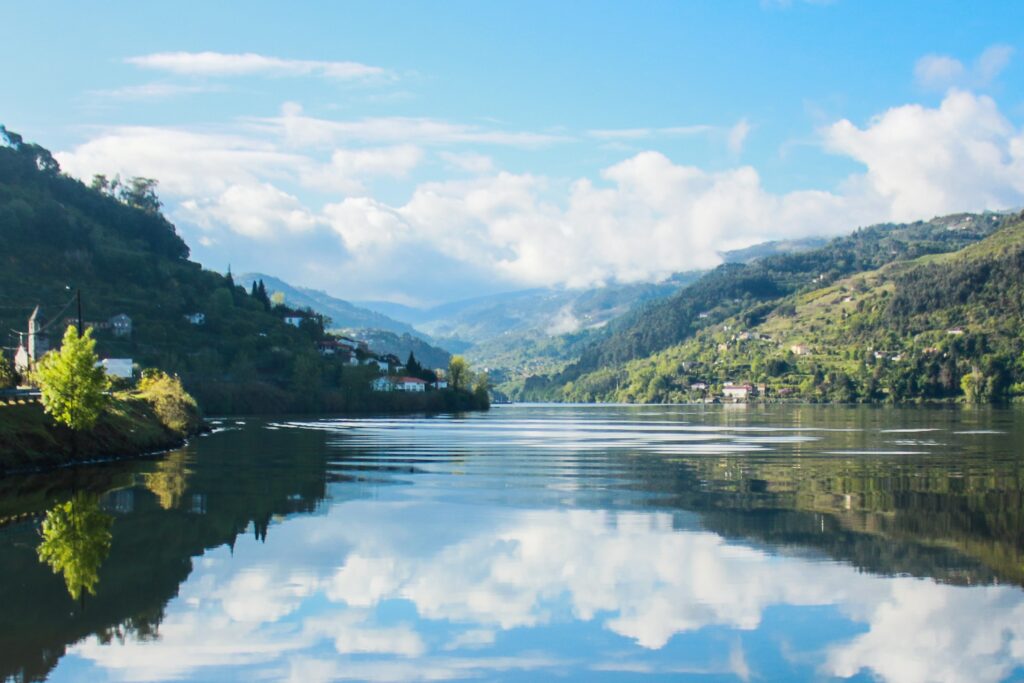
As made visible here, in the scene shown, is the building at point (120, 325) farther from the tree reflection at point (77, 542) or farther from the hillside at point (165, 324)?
the tree reflection at point (77, 542)

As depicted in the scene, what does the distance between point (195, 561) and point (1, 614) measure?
750 cm

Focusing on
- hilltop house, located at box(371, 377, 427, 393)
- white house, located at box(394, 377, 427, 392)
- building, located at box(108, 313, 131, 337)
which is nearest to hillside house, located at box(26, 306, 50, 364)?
building, located at box(108, 313, 131, 337)

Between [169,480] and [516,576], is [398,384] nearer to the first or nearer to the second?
[169,480]

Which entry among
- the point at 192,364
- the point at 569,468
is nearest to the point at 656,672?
the point at 569,468

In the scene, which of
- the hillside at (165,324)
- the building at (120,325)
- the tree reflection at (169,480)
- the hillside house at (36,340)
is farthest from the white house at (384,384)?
the tree reflection at (169,480)

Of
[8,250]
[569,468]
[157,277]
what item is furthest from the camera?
[157,277]

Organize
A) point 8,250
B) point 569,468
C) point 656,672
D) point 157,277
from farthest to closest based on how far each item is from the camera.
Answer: point 157,277
point 8,250
point 569,468
point 656,672

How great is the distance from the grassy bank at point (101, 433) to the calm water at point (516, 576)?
6.43m

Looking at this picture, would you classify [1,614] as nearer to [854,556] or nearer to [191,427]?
[854,556]

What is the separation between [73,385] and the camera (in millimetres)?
63625

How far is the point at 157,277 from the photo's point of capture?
647 ft

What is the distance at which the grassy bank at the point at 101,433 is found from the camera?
5872 centimetres

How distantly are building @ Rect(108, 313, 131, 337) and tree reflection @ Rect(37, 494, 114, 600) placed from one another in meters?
121

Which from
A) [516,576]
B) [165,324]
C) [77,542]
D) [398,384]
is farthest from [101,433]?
[398,384]
